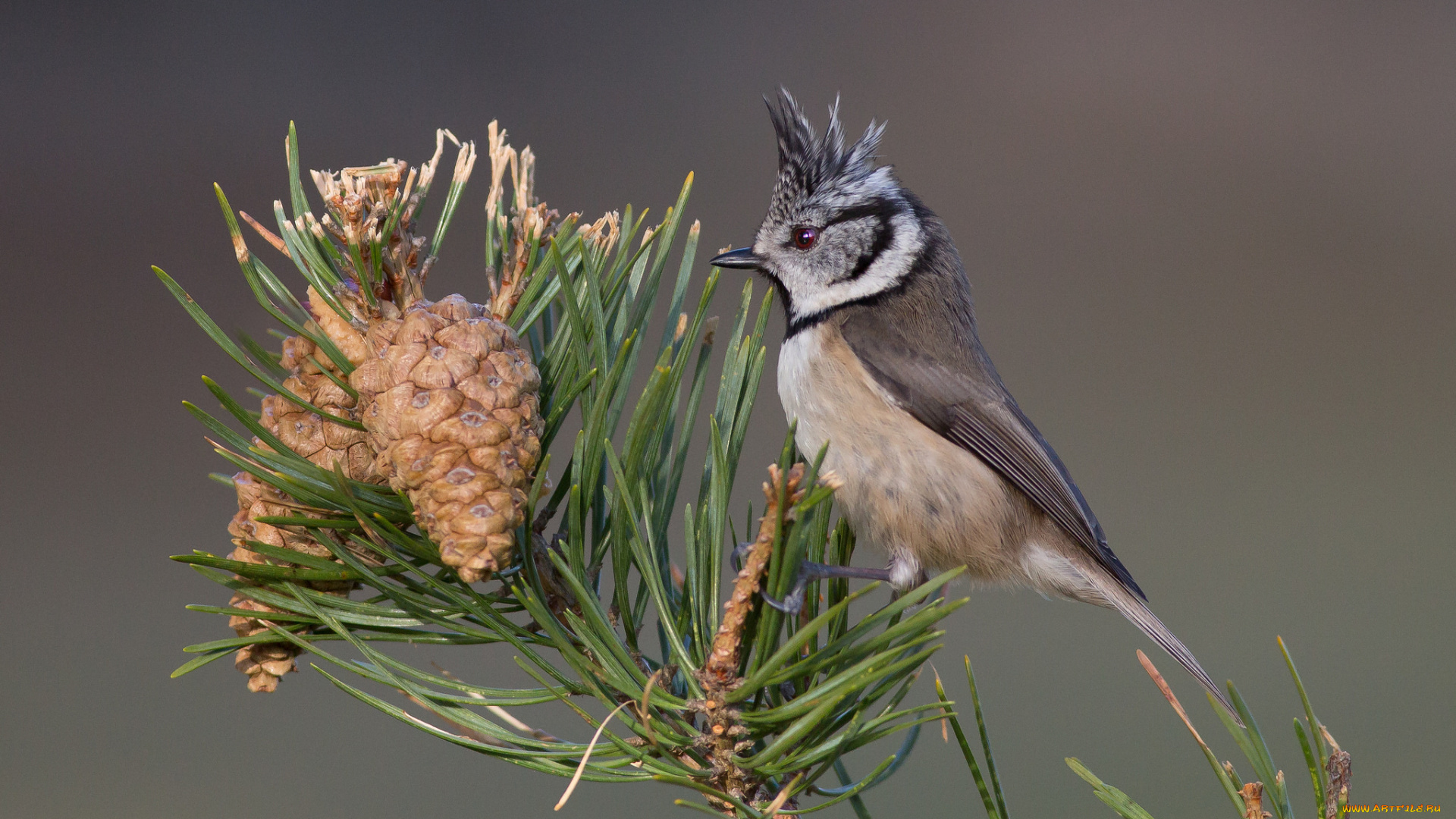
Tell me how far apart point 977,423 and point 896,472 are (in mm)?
128

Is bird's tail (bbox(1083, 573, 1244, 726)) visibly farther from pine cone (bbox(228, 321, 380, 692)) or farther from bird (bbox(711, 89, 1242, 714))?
pine cone (bbox(228, 321, 380, 692))

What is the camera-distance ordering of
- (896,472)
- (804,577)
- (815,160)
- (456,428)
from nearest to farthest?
(456,428) → (804,577) → (896,472) → (815,160)

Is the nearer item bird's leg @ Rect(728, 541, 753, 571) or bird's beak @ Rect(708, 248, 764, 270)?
bird's leg @ Rect(728, 541, 753, 571)

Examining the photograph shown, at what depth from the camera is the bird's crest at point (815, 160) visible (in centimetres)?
98

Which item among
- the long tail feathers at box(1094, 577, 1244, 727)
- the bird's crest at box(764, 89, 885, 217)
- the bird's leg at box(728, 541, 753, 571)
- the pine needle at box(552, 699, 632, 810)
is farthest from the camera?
the bird's crest at box(764, 89, 885, 217)

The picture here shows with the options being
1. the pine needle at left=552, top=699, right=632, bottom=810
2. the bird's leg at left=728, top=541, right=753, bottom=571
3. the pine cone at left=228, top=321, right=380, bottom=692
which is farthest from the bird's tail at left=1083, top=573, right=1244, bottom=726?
the pine cone at left=228, top=321, right=380, bottom=692

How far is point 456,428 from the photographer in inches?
18.6

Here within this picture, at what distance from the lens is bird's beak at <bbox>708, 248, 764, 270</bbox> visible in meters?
1.06

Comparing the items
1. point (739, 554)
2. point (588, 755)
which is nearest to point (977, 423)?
point (739, 554)

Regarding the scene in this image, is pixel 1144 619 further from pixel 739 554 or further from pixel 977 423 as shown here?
pixel 739 554

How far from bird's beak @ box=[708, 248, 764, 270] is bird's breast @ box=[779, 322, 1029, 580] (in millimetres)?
125

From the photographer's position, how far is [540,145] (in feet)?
7.40

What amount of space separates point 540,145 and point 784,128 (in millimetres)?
1415

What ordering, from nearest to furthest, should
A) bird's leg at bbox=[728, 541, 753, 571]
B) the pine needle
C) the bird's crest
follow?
the pine needle → bird's leg at bbox=[728, 541, 753, 571] → the bird's crest
